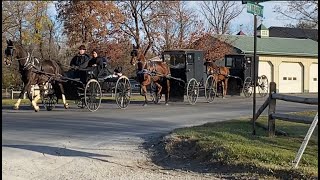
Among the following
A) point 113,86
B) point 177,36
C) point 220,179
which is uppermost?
point 177,36

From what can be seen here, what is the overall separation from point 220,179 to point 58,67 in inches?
496

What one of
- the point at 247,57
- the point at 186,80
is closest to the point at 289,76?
the point at 247,57

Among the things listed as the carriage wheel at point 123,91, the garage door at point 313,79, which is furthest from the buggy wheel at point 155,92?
the garage door at point 313,79

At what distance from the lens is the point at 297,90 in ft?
160

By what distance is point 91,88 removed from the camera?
18.3 metres

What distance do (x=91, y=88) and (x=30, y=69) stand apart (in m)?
2.16

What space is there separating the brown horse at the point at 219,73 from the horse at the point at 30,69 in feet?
29.3

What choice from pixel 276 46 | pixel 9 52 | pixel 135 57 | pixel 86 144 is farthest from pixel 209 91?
pixel 276 46

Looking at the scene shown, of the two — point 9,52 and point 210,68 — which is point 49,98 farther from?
point 210,68

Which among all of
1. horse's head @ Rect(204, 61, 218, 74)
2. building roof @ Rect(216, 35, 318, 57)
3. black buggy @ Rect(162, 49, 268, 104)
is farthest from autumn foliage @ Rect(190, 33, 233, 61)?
black buggy @ Rect(162, 49, 268, 104)

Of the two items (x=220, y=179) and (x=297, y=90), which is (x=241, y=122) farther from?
(x=297, y=90)

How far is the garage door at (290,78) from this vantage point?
1898 inches

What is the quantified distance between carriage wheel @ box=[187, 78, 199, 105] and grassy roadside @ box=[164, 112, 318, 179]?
376 inches

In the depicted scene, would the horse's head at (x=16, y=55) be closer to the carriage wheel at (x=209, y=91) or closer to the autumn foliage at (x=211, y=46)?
the carriage wheel at (x=209, y=91)
